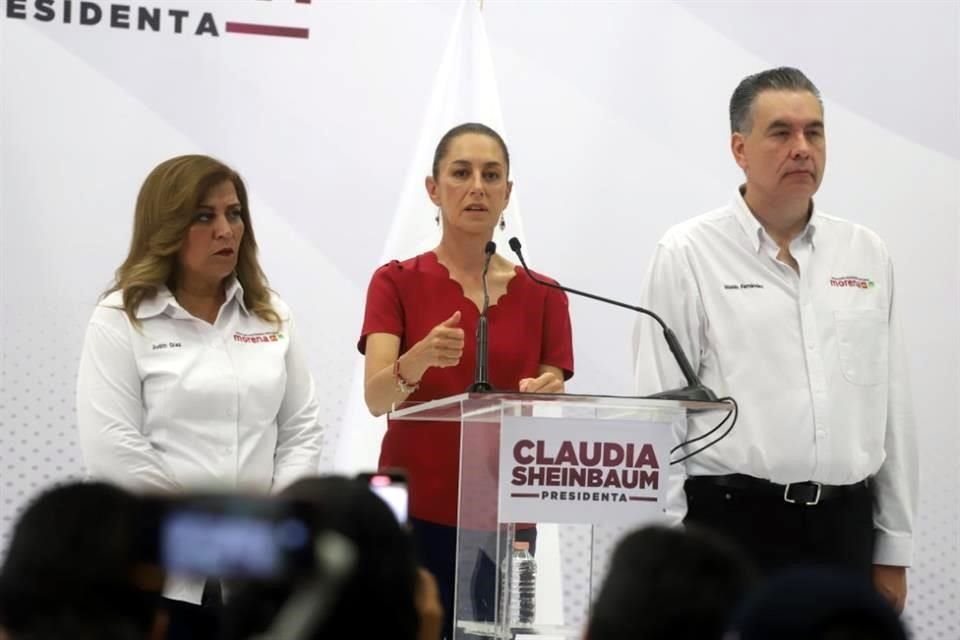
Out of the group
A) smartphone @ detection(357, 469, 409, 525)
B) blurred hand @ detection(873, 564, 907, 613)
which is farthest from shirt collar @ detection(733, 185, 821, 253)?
smartphone @ detection(357, 469, 409, 525)

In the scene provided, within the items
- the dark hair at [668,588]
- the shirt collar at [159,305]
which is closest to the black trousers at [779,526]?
the shirt collar at [159,305]

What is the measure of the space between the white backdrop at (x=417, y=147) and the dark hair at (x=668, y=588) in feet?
11.0

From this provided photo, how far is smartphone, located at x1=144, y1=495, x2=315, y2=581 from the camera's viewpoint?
0.90 metres

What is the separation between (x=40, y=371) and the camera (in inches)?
183

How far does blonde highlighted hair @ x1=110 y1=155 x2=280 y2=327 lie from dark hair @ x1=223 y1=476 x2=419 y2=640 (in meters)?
2.10

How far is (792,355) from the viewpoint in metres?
3.50

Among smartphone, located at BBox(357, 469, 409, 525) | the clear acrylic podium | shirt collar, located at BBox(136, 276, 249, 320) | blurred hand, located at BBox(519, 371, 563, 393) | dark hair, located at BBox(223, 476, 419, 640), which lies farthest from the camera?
shirt collar, located at BBox(136, 276, 249, 320)

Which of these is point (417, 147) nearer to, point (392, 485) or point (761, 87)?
point (761, 87)

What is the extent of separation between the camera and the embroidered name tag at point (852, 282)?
3.59 metres

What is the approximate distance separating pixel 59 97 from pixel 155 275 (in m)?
1.76

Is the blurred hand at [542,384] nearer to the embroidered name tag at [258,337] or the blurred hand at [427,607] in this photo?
the embroidered name tag at [258,337]

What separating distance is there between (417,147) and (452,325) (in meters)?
1.74

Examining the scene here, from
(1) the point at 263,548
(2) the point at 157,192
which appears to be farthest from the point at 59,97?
(1) the point at 263,548

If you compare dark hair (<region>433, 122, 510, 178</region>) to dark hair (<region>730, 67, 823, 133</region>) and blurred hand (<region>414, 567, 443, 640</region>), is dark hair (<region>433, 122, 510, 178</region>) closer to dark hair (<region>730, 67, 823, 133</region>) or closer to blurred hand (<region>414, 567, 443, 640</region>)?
dark hair (<region>730, 67, 823, 133</region>)
